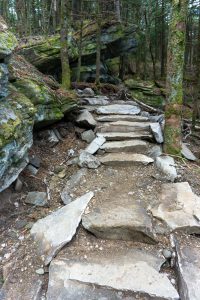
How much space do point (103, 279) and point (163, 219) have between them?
113 cm

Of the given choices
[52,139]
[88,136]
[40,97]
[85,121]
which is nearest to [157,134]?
[88,136]

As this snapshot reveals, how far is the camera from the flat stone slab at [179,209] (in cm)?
315

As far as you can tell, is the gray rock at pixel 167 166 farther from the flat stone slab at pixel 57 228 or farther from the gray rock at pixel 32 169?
the gray rock at pixel 32 169

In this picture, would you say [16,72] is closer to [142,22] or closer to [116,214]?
[116,214]

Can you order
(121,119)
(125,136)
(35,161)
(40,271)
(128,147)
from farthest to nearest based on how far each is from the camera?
(121,119) → (125,136) → (128,147) → (35,161) → (40,271)

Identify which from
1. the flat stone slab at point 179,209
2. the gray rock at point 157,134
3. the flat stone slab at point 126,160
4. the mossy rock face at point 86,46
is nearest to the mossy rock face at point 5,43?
the flat stone slab at point 126,160

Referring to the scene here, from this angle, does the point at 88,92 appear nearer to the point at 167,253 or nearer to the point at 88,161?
the point at 88,161

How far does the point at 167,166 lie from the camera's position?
14.6 ft

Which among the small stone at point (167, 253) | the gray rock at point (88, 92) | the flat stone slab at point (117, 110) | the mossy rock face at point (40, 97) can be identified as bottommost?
the small stone at point (167, 253)

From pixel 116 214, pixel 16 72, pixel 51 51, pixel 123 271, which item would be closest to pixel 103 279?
pixel 123 271

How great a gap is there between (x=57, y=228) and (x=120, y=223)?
2.55ft

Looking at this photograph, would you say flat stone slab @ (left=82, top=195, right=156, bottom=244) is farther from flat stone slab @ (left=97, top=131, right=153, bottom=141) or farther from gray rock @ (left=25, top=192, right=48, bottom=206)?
flat stone slab @ (left=97, top=131, right=153, bottom=141)

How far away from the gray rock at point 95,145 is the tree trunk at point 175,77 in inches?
52.6

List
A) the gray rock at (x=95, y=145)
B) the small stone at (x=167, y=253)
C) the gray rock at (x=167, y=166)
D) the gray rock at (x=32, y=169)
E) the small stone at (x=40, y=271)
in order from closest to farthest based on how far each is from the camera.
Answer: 1. the small stone at (x=40, y=271)
2. the small stone at (x=167, y=253)
3. the gray rock at (x=167, y=166)
4. the gray rock at (x=32, y=169)
5. the gray rock at (x=95, y=145)
